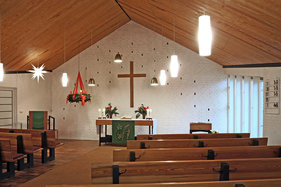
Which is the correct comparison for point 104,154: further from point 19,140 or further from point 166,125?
point 166,125

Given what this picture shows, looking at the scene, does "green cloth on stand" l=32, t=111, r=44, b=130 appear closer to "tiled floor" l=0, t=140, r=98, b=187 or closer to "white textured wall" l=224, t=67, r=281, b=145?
"tiled floor" l=0, t=140, r=98, b=187

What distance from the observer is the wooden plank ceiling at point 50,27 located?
5.23 metres

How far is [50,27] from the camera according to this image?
6.24 metres

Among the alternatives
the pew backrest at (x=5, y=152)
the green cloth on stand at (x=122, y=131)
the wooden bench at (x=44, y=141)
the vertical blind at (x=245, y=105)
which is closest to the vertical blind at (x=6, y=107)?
the wooden bench at (x=44, y=141)

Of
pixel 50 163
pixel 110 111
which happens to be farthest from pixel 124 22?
pixel 50 163

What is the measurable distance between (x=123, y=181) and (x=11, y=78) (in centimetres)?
710

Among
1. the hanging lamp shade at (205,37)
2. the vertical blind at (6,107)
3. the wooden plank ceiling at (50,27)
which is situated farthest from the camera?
the vertical blind at (6,107)

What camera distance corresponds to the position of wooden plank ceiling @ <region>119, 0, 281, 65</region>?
3.88 m

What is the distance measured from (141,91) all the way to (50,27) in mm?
Answer: 3728

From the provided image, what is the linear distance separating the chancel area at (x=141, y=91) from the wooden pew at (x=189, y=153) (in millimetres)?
13

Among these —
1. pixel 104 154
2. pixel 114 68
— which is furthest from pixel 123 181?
pixel 114 68

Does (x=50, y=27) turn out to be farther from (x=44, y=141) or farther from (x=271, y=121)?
(x=271, y=121)

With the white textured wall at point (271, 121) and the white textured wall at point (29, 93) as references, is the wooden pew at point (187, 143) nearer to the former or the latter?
the white textured wall at point (271, 121)

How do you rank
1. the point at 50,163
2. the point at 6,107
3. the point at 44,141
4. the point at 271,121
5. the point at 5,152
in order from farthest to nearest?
the point at 6,107, the point at 271,121, the point at 44,141, the point at 50,163, the point at 5,152
